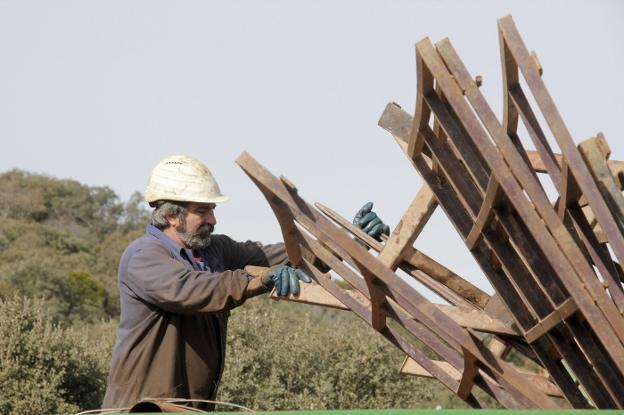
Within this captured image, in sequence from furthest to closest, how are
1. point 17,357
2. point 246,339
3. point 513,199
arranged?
point 246,339
point 17,357
point 513,199

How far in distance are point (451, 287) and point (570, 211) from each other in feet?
4.44

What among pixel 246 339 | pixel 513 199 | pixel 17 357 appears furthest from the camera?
pixel 246 339

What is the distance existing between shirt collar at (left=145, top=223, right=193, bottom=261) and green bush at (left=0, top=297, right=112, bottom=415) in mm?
10655

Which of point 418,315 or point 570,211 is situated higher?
point 570,211

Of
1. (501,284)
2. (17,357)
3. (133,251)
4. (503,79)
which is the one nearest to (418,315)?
(501,284)

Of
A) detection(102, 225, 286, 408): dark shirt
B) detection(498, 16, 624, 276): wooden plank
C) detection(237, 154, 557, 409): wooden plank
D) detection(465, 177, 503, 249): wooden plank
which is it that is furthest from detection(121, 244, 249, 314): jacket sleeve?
detection(498, 16, 624, 276): wooden plank

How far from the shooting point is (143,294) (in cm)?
652

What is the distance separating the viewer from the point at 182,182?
22.6 feet

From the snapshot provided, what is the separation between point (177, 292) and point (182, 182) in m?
0.80

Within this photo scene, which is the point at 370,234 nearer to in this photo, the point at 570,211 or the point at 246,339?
the point at 570,211

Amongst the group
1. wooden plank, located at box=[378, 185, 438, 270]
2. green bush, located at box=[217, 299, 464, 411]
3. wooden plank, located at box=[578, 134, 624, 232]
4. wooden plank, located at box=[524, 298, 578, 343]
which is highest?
wooden plank, located at box=[578, 134, 624, 232]

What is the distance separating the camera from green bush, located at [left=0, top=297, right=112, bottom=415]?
17.1 m

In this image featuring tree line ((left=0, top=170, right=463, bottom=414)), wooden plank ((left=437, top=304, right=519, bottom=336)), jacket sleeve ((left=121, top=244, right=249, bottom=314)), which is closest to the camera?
jacket sleeve ((left=121, top=244, right=249, bottom=314))

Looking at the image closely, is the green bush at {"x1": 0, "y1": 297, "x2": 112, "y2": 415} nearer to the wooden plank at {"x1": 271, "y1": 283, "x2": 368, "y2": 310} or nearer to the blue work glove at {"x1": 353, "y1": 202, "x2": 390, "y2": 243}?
the blue work glove at {"x1": 353, "y1": 202, "x2": 390, "y2": 243}
